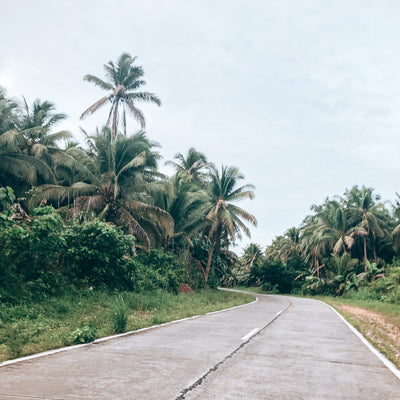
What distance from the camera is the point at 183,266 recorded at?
2766 centimetres

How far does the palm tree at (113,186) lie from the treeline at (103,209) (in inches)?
2.1

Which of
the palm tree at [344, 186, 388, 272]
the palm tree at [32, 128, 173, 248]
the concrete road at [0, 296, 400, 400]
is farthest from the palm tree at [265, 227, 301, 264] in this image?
the concrete road at [0, 296, 400, 400]

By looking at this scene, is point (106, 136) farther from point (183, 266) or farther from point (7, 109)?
point (183, 266)

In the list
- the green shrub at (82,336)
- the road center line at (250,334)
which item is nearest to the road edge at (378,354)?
the road center line at (250,334)

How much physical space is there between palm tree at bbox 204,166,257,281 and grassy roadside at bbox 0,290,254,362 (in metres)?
15.2

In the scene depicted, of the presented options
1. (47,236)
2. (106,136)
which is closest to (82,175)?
(106,136)

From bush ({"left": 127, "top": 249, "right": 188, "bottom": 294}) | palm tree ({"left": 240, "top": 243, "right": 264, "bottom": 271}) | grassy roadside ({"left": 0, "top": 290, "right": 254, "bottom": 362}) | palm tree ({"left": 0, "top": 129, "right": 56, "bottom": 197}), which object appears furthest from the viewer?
palm tree ({"left": 240, "top": 243, "right": 264, "bottom": 271})

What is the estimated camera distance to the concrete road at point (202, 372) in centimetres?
451

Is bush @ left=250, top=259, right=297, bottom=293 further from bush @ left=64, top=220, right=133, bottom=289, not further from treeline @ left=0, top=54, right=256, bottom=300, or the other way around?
bush @ left=64, top=220, right=133, bottom=289

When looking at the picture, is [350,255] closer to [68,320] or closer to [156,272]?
[156,272]

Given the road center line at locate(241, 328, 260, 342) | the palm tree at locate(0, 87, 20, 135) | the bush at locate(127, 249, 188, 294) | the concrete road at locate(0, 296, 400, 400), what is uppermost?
the palm tree at locate(0, 87, 20, 135)

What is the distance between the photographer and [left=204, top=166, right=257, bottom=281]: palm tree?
32.4 metres

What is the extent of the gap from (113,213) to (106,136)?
14.3 ft

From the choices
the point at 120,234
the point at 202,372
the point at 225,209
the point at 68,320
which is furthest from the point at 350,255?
the point at 202,372
